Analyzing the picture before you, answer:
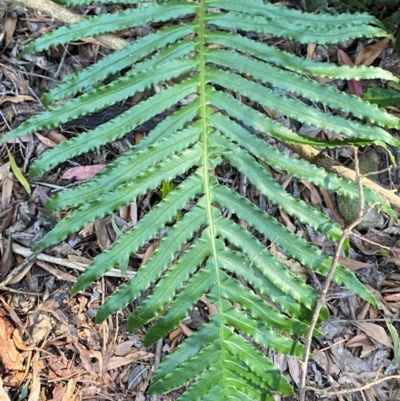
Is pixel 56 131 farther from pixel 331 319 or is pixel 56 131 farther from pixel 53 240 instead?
pixel 331 319

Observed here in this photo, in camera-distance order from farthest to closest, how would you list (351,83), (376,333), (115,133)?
(351,83), (376,333), (115,133)

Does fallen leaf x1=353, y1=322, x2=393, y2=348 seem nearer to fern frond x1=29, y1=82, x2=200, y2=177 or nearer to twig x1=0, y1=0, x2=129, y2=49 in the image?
fern frond x1=29, y1=82, x2=200, y2=177

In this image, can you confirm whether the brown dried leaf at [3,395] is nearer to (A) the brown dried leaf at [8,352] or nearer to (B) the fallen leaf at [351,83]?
(A) the brown dried leaf at [8,352]

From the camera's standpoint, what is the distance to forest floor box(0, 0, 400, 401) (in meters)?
1.84

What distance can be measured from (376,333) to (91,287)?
112 centimetres

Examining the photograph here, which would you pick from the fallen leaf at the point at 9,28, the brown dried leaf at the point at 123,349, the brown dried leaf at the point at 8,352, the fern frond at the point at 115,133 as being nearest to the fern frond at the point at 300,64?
the fern frond at the point at 115,133

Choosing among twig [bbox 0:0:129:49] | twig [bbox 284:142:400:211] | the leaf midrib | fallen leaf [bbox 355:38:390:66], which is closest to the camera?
the leaf midrib

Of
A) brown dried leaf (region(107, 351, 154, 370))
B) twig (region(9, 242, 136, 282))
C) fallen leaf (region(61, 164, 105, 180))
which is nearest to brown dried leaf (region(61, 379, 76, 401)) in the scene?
brown dried leaf (region(107, 351, 154, 370))

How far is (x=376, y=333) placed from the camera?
1.99 metres

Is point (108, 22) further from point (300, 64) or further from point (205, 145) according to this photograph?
point (300, 64)

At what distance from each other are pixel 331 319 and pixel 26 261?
1.18 metres

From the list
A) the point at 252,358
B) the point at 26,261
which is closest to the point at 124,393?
the point at 26,261

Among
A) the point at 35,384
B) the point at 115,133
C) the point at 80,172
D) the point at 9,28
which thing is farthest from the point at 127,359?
the point at 9,28

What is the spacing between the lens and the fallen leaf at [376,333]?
1983mm
